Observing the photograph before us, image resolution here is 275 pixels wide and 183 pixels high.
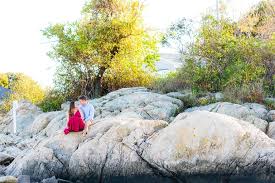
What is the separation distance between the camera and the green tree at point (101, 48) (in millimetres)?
21453

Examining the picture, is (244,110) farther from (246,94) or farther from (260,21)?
(260,21)

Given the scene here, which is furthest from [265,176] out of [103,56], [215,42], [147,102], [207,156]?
[103,56]

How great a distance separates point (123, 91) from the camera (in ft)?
64.3

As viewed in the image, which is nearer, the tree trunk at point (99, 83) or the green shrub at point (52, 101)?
the green shrub at point (52, 101)

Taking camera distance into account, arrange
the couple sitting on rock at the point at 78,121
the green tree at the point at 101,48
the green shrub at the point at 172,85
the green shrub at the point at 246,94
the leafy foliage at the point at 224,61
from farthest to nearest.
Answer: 1. the green tree at the point at 101,48
2. the green shrub at the point at 172,85
3. the leafy foliage at the point at 224,61
4. the green shrub at the point at 246,94
5. the couple sitting on rock at the point at 78,121

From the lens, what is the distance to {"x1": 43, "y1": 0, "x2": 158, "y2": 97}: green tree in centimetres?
2145

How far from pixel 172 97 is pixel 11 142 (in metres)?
5.20

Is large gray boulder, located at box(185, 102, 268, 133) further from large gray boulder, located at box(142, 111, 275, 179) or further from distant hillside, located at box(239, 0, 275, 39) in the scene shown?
distant hillside, located at box(239, 0, 275, 39)

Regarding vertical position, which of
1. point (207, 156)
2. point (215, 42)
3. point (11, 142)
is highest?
point (215, 42)

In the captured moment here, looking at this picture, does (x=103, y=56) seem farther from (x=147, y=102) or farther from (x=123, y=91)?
(x=147, y=102)

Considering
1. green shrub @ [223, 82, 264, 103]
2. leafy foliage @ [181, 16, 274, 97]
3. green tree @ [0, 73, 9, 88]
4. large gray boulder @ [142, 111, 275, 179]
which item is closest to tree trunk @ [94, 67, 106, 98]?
leafy foliage @ [181, 16, 274, 97]

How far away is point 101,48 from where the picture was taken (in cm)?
2152

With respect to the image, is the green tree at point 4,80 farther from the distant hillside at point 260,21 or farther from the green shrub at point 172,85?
the green shrub at point 172,85

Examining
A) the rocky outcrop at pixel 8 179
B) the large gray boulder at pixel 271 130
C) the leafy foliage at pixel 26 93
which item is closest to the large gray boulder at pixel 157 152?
the rocky outcrop at pixel 8 179
